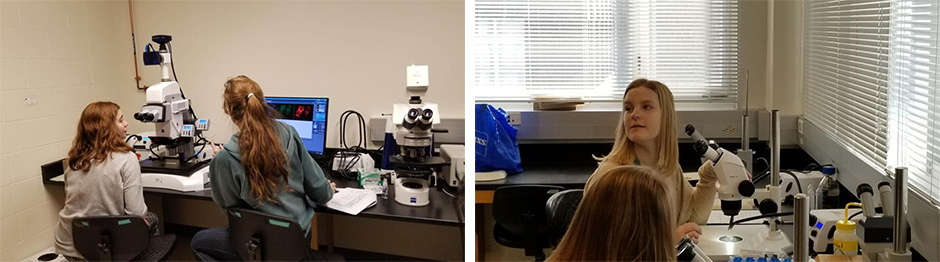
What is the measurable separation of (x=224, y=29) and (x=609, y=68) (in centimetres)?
130

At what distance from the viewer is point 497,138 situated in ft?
4.06

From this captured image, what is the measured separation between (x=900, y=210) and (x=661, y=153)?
1.53 feet

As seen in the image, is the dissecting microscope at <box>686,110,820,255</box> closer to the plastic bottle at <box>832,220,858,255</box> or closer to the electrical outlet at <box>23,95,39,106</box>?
the plastic bottle at <box>832,220,858,255</box>

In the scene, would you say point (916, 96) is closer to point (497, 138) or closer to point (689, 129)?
point (689, 129)

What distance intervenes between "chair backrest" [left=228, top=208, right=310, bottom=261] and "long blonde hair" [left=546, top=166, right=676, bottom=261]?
1076 mm

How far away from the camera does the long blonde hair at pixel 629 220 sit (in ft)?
3.50

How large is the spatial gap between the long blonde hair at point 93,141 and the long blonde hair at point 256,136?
1.32ft

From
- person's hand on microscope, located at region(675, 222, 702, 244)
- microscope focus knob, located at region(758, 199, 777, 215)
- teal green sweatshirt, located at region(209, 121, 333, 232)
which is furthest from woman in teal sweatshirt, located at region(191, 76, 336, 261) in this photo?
microscope focus knob, located at region(758, 199, 777, 215)

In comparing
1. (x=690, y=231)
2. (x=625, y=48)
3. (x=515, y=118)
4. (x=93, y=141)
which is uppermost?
(x=625, y=48)

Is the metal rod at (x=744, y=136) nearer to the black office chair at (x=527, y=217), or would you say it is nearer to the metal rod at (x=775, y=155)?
the metal rod at (x=775, y=155)

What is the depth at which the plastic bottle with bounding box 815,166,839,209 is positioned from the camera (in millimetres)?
1198

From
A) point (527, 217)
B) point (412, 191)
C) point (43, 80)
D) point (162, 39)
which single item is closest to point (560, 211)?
point (527, 217)

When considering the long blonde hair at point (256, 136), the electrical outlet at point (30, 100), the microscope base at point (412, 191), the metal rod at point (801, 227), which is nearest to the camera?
the metal rod at point (801, 227)

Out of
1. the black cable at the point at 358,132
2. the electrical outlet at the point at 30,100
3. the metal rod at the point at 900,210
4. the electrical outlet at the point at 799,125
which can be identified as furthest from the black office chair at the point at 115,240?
the metal rod at the point at 900,210
